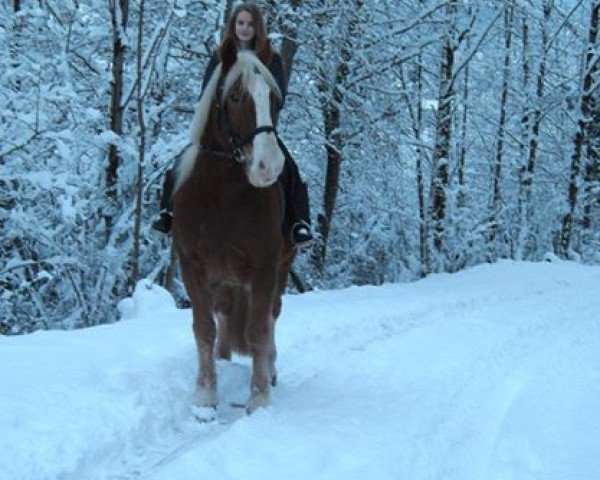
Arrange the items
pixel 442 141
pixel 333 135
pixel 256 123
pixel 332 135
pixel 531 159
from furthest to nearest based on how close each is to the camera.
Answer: pixel 531 159
pixel 442 141
pixel 333 135
pixel 332 135
pixel 256 123

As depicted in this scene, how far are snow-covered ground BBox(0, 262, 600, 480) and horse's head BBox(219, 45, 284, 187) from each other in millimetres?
1581

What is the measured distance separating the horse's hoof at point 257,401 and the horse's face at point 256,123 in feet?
4.99

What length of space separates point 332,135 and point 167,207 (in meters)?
11.3

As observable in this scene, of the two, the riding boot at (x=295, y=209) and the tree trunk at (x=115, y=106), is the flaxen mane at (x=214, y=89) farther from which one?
the tree trunk at (x=115, y=106)

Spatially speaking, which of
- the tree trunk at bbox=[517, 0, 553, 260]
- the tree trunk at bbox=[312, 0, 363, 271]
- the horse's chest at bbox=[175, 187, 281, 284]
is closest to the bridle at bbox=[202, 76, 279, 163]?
the horse's chest at bbox=[175, 187, 281, 284]

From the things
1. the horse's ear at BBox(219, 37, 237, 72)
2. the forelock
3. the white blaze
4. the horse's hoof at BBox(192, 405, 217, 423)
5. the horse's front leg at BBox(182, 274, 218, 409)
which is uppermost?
the horse's ear at BBox(219, 37, 237, 72)

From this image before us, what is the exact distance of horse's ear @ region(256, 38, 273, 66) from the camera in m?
4.86

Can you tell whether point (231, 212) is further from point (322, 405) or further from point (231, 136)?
point (322, 405)

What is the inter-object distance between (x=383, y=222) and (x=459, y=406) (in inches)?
560

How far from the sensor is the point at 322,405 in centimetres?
516

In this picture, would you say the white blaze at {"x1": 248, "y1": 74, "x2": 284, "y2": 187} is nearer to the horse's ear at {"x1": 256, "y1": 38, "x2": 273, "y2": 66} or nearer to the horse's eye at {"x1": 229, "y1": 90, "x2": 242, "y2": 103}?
the horse's eye at {"x1": 229, "y1": 90, "x2": 242, "y2": 103}

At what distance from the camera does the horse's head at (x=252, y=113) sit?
4.38 m

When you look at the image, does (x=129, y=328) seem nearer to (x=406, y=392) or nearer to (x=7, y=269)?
(x=406, y=392)

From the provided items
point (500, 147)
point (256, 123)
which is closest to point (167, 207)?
point (256, 123)
